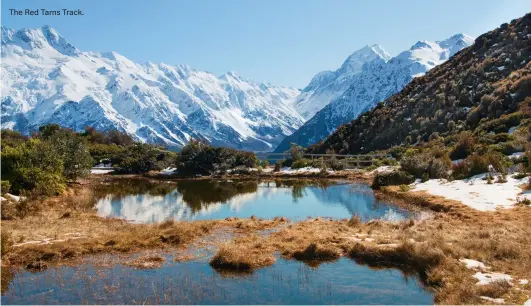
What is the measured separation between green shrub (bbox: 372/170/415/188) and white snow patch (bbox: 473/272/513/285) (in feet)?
76.0

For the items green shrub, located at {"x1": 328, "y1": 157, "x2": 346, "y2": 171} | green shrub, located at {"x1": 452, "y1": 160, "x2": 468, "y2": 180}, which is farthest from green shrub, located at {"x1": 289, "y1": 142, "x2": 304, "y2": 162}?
green shrub, located at {"x1": 452, "y1": 160, "x2": 468, "y2": 180}

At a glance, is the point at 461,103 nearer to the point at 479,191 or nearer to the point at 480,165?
the point at 480,165

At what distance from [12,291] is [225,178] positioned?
4176 cm

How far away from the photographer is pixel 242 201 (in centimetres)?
3275

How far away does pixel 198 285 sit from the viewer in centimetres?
1284

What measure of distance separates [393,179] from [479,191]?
34.1 ft

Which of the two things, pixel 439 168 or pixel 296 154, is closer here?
pixel 439 168

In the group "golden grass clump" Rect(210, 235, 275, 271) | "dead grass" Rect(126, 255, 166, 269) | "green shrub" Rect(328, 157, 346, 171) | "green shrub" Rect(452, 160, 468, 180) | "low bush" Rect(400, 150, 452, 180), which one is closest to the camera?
"golden grass clump" Rect(210, 235, 275, 271)

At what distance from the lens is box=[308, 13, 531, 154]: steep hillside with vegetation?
168ft

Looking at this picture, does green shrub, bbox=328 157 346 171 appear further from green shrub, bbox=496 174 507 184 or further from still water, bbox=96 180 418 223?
green shrub, bbox=496 174 507 184

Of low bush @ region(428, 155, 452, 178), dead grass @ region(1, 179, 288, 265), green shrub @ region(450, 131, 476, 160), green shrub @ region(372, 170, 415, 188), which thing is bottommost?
dead grass @ region(1, 179, 288, 265)

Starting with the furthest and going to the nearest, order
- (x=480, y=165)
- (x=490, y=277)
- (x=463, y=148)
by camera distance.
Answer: (x=463, y=148)
(x=480, y=165)
(x=490, y=277)

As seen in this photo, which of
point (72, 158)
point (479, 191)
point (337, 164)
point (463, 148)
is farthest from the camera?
point (337, 164)

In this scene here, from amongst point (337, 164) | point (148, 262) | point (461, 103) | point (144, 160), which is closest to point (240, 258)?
point (148, 262)
